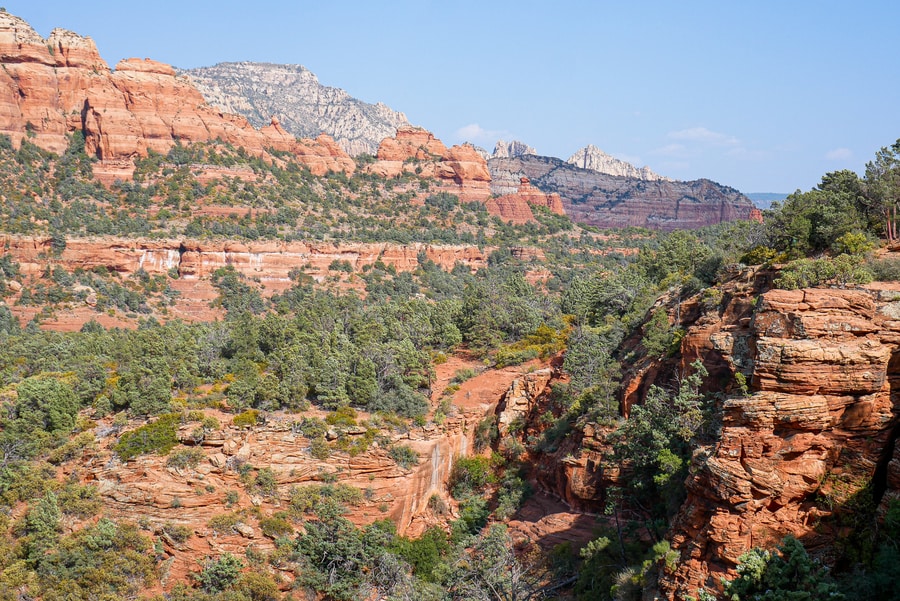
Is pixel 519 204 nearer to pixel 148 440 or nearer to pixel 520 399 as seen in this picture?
pixel 520 399

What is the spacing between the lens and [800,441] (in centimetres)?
1375

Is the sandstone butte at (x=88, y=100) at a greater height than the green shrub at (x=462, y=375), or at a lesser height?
greater

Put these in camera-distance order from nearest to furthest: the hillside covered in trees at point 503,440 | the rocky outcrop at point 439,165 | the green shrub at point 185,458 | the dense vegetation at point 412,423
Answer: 1. the hillside covered in trees at point 503,440
2. the dense vegetation at point 412,423
3. the green shrub at point 185,458
4. the rocky outcrop at point 439,165

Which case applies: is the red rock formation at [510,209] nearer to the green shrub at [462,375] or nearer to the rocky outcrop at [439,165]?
the rocky outcrop at [439,165]

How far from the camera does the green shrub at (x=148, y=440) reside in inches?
1112

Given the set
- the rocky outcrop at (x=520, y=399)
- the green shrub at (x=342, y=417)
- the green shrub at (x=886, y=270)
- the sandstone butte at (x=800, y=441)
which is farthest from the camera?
the rocky outcrop at (x=520, y=399)

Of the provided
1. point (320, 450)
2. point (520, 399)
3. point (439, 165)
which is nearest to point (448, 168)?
point (439, 165)

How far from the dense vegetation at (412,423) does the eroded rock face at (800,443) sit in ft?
1.86

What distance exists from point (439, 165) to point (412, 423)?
92572mm

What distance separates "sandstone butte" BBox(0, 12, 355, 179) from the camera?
8956cm

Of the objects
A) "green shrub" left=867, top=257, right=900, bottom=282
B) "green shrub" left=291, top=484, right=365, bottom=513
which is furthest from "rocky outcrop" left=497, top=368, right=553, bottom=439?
"green shrub" left=867, top=257, right=900, bottom=282

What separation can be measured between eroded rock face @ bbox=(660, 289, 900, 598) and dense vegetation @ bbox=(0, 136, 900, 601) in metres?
0.57

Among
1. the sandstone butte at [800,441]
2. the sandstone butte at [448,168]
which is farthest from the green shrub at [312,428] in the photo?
the sandstone butte at [448,168]

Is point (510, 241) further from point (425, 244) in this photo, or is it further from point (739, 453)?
point (739, 453)
